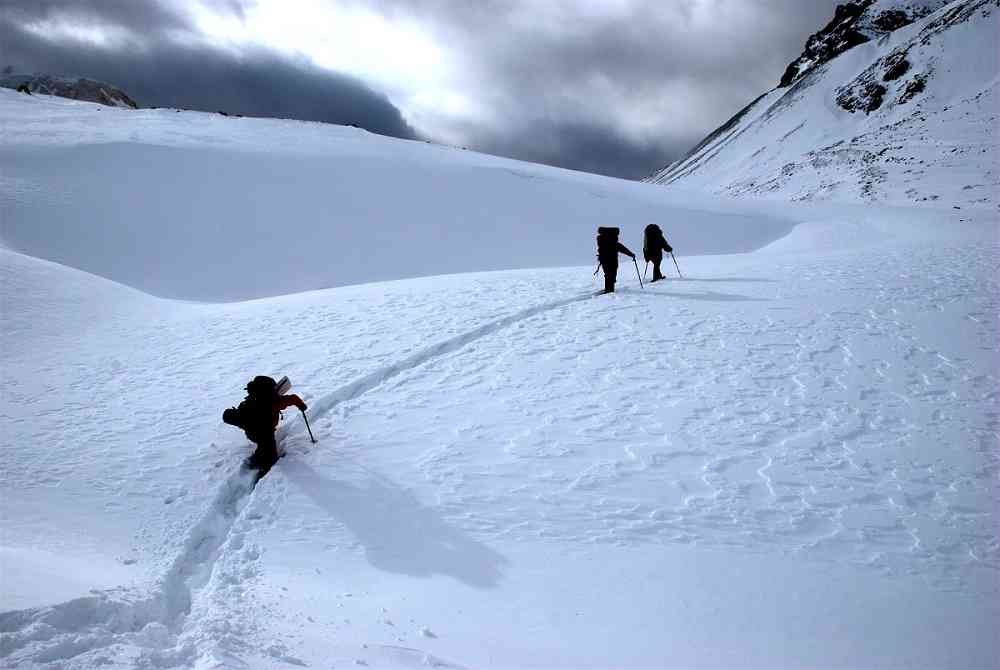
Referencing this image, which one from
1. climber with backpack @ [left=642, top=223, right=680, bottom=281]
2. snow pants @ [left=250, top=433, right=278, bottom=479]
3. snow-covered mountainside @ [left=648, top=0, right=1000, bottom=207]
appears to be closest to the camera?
snow pants @ [left=250, top=433, right=278, bottom=479]

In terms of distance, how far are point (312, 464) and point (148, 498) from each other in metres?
1.68

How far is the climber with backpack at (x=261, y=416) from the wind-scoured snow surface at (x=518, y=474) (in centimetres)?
39

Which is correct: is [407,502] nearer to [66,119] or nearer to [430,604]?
[430,604]

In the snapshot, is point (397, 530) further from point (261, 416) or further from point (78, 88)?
point (78, 88)

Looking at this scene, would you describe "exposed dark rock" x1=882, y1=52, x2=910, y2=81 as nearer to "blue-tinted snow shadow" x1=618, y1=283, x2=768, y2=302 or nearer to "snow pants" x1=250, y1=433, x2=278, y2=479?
"blue-tinted snow shadow" x1=618, y1=283, x2=768, y2=302

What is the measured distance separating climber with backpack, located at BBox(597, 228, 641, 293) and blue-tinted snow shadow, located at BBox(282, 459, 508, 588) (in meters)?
8.36

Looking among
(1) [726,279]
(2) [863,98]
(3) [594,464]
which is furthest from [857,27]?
(3) [594,464]

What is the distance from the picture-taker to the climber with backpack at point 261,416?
6613mm

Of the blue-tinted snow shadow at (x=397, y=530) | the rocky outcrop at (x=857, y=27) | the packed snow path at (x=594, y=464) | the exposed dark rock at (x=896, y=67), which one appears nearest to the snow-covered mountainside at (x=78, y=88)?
the packed snow path at (x=594, y=464)

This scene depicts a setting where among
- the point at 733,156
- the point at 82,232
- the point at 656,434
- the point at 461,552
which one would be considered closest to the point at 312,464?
the point at 461,552

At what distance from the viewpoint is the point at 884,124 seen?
252 ft

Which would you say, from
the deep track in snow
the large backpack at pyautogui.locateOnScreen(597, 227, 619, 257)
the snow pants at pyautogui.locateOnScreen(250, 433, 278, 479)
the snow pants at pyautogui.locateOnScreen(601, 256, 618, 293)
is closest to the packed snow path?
A: the deep track in snow

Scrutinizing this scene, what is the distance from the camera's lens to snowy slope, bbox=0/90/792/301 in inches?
759

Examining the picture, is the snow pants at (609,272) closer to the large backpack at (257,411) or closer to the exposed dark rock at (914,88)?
the large backpack at (257,411)
